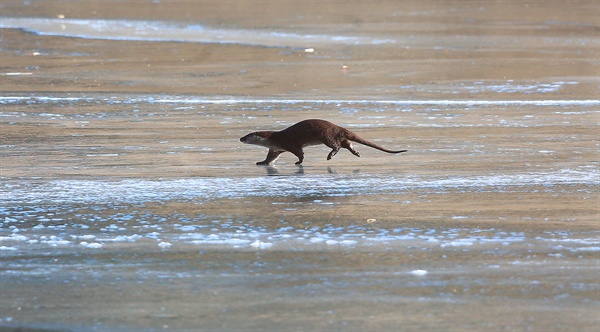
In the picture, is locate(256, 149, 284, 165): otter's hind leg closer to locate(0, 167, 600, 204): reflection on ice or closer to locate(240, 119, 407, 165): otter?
locate(240, 119, 407, 165): otter

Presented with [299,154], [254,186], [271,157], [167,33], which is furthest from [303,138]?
[167,33]

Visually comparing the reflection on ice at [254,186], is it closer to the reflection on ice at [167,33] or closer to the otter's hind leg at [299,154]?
the otter's hind leg at [299,154]

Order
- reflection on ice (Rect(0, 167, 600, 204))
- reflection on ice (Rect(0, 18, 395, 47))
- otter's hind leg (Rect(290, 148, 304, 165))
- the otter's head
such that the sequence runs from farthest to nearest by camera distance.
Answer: reflection on ice (Rect(0, 18, 395, 47)) < the otter's head < otter's hind leg (Rect(290, 148, 304, 165)) < reflection on ice (Rect(0, 167, 600, 204))

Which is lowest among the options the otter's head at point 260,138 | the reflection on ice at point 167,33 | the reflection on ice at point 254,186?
the reflection on ice at point 167,33

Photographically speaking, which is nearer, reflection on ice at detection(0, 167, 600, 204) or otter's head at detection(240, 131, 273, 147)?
reflection on ice at detection(0, 167, 600, 204)

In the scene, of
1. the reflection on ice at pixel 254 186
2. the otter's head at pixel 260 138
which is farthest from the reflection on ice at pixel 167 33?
the reflection on ice at pixel 254 186

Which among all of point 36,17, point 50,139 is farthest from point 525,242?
point 36,17

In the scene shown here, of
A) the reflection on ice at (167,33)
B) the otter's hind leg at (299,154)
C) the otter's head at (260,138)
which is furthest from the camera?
the reflection on ice at (167,33)

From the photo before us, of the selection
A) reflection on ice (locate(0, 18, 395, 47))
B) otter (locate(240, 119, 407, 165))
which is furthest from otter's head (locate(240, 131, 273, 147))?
reflection on ice (locate(0, 18, 395, 47))

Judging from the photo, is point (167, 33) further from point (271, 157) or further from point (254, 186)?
point (254, 186)

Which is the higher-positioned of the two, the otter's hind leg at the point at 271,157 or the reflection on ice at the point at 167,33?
the otter's hind leg at the point at 271,157

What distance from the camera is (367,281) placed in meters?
5.18

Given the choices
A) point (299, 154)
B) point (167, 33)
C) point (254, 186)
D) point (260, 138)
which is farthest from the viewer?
point (167, 33)

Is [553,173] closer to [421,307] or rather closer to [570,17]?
[421,307]
